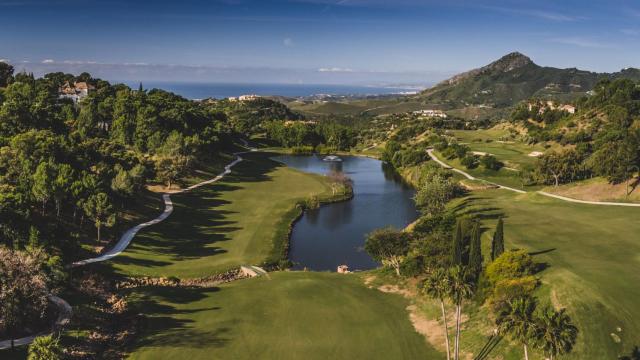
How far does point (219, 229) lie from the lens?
9006cm

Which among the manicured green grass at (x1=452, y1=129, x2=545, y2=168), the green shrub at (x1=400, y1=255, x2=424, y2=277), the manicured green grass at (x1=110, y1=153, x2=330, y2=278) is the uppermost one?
the manicured green grass at (x1=452, y1=129, x2=545, y2=168)

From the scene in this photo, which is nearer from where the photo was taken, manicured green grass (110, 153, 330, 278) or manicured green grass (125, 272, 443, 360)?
manicured green grass (125, 272, 443, 360)

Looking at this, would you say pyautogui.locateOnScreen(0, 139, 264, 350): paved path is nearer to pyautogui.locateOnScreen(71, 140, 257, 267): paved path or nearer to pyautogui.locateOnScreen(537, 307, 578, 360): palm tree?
pyautogui.locateOnScreen(71, 140, 257, 267): paved path

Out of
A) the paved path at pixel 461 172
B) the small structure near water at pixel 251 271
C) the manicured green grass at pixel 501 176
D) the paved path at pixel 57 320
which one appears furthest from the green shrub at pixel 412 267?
the manicured green grass at pixel 501 176

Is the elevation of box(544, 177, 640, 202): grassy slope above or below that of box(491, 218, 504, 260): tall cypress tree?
above

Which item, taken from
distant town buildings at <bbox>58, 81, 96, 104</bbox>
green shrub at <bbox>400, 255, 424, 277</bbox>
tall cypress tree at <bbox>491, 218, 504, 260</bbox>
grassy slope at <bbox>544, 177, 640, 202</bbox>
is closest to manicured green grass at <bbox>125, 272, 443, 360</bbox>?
green shrub at <bbox>400, 255, 424, 277</bbox>

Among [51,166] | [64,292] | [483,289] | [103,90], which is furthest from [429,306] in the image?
[103,90]

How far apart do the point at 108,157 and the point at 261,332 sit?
66.6 metres

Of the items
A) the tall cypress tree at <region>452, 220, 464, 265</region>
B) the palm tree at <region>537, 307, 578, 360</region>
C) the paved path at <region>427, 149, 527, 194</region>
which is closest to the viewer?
the palm tree at <region>537, 307, 578, 360</region>

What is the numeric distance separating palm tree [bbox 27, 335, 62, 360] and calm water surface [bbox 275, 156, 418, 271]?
43.2m

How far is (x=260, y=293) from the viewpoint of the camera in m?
59.9

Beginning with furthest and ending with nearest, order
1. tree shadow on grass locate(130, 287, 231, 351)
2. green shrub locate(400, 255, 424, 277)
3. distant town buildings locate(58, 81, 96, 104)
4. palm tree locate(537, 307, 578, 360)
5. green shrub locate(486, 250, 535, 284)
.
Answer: distant town buildings locate(58, 81, 96, 104) < green shrub locate(400, 255, 424, 277) < green shrub locate(486, 250, 535, 284) < tree shadow on grass locate(130, 287, 231, 351) < palm tree locate(537, 307, 578, 360)

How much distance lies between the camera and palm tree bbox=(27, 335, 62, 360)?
119ft

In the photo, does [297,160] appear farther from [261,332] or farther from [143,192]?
[261,332]
